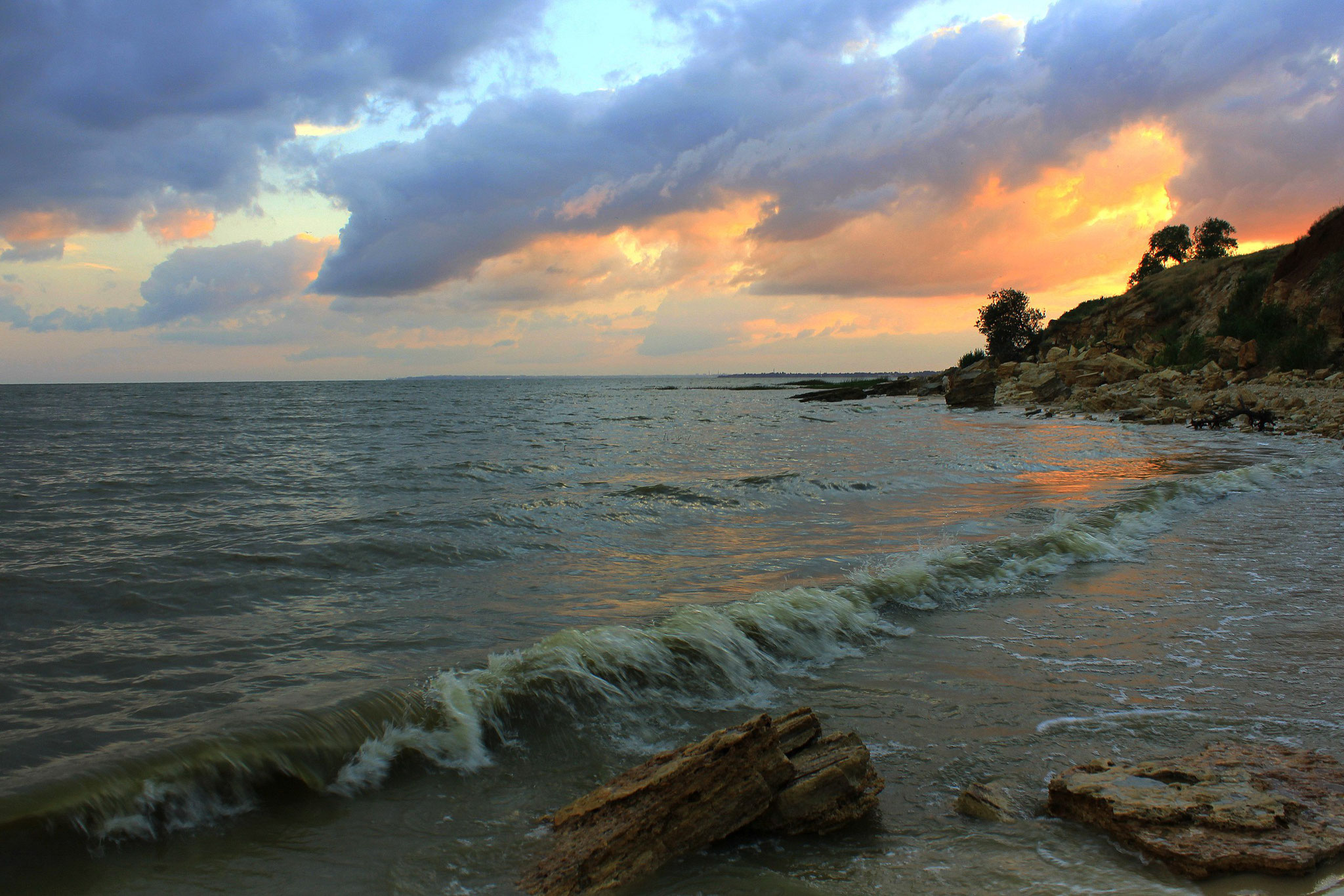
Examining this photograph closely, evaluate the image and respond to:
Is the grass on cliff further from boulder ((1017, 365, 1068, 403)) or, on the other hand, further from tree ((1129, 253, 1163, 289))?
tree ((1129, 253, 1163, 289))

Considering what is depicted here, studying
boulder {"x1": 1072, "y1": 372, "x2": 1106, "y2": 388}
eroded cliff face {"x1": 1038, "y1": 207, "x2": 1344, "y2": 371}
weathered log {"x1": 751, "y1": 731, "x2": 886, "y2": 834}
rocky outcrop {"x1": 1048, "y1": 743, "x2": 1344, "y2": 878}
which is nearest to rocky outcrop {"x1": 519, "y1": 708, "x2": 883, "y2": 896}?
weathered log {"x1": 751, "y1": 731, "x2": 886, "y2": 834}

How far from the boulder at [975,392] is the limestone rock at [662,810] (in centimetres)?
4459

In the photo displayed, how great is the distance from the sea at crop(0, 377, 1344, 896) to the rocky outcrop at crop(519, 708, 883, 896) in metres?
0.10

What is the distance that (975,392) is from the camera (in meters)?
44.8

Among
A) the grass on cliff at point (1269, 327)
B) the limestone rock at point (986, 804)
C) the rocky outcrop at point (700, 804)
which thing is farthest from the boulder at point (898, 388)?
the rocky outcrop at point (700, 804)

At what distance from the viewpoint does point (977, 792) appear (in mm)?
3328

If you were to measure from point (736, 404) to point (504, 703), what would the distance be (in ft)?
190

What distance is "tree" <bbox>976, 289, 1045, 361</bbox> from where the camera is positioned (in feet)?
252

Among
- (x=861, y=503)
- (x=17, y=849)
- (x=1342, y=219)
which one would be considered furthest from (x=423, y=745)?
(x=1342, y=219)

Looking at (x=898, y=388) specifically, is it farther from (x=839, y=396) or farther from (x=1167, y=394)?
(x=1167, y=394)

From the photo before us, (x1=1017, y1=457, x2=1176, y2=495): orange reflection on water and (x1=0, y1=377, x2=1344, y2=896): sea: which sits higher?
(x1=1017, y1=457, x2=1176, y2=495): orange reflection on water

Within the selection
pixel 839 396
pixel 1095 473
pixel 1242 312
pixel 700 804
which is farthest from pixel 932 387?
pixel 700 804

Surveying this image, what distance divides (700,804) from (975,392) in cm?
4585

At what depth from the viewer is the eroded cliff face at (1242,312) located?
108 feet
